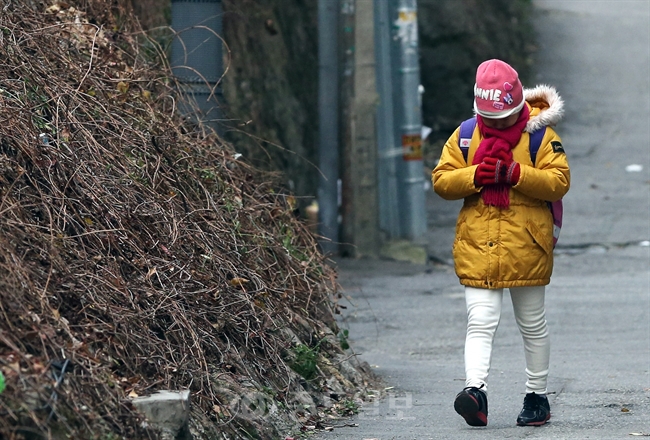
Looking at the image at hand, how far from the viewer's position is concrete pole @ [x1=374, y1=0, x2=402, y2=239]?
39.2 feet

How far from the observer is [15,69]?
18.5ft

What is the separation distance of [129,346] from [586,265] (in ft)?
25.2

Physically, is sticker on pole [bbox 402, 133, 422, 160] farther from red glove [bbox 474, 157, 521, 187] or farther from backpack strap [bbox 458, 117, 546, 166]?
red glove [bbox 474, 157, 521, 187]

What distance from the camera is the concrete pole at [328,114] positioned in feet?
38.8

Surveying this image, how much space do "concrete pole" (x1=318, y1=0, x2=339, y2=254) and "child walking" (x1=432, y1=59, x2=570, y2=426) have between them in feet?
21.7

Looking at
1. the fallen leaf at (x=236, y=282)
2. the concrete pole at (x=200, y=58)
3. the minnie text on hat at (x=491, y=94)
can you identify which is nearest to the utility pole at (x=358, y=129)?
the concrete pole at (x=200, y=58)

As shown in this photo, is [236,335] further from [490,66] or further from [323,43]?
[323,43]

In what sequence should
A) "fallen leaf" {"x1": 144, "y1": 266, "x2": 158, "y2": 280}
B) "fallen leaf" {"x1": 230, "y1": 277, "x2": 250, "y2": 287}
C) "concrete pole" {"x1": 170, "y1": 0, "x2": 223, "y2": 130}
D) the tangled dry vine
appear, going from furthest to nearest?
"concrete pole" {"x1": 170, "y1": 0, "x2": 223, "y2": 130}
"fallen leaf" {"x1": 230, "y1": 277, "x2": 250, "y2": 287}
"fallen leaf" {"x1": 144, "y1": 266, "x2": 158, "y2": 280}
the tangled dry vine

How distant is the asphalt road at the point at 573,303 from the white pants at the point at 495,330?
0.25 meters

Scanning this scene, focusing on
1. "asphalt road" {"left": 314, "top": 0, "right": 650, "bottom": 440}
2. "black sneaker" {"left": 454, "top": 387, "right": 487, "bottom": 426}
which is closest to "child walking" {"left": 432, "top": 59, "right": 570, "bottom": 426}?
"black sneaker" {"left": 454, "top": 387, "right": 487, "bottom": 426}

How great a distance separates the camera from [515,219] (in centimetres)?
512

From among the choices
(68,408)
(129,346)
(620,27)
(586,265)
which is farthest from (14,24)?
(620,27)

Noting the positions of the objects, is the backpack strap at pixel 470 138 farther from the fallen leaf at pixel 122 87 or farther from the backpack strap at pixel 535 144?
the fallen leaf at pixel 122 87

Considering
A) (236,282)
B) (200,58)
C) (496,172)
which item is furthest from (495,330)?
(200,58)
